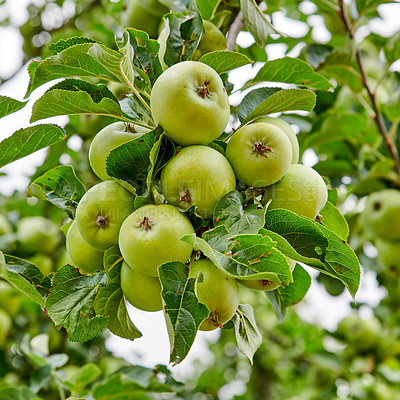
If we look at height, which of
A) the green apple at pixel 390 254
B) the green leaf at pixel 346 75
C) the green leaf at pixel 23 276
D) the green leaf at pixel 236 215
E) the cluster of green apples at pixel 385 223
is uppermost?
the green leaf at pixel 236 215

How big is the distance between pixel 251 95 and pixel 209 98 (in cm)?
22

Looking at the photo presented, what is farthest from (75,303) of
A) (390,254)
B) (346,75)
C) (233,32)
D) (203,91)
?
(390,254)

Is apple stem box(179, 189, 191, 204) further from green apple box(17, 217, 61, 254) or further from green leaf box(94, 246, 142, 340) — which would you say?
green apple box(17, 217, 61, 254)

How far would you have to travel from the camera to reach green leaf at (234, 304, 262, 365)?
91 cm

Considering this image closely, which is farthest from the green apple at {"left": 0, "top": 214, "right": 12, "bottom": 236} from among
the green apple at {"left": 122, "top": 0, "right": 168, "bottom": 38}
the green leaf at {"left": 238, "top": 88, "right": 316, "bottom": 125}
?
the green leaf at {"left": 238, "top": 88, "right": 316, "bottom": 125}

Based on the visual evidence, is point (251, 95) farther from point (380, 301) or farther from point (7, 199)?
point (380, 301)

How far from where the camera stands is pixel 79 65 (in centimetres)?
93

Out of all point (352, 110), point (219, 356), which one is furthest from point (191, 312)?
point (219, 356)

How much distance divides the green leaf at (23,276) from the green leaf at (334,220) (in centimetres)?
65

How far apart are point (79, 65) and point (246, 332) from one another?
2.12 ft

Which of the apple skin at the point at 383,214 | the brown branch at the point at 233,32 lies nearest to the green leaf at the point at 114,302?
the brown branch at the point at 233,32

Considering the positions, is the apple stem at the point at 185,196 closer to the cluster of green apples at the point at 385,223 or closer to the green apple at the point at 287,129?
the green apple at the point at 287,129

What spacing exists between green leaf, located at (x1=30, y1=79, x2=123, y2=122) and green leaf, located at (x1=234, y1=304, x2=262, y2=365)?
503 mm

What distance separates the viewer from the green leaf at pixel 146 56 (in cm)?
103
